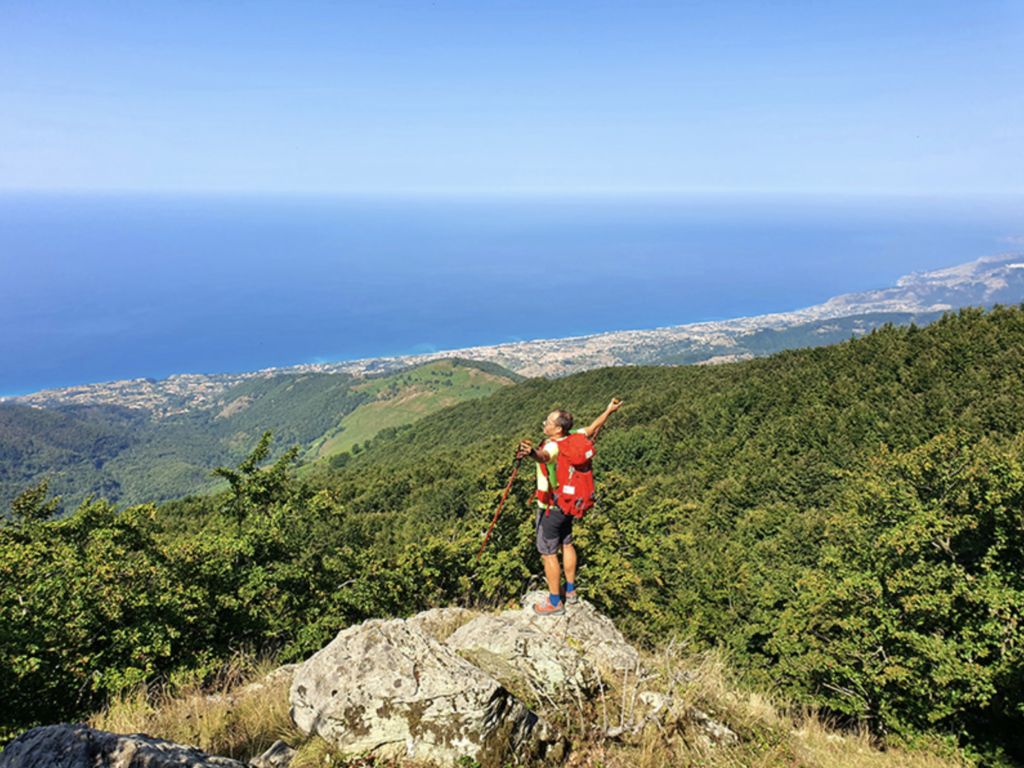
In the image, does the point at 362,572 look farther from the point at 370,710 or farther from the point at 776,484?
the point at 776,484

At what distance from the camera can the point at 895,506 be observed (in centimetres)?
1670

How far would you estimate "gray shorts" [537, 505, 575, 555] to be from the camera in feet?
26.9

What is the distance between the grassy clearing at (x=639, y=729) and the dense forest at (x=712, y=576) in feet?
13.8

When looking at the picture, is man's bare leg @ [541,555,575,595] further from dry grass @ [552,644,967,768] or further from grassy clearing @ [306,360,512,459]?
grassy clearing @ [306,360,512,459]

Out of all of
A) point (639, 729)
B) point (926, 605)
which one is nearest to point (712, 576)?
point (926, 605)

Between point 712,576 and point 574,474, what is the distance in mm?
20572

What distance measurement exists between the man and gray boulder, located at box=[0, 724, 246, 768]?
4.82 metres

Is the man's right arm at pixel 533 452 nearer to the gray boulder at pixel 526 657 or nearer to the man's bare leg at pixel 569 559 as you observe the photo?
the man's bare leg at pixel 569 559

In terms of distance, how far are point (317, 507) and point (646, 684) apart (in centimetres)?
1414

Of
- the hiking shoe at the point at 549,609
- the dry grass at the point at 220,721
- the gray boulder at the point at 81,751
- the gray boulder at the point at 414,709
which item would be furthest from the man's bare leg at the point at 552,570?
the gray boulder at the point at 81,751

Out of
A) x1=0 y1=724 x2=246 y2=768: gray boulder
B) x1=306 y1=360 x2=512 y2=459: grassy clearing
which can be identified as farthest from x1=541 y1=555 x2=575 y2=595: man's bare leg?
x1=306 y1=360 x2=512 y2=459: grassy clearing

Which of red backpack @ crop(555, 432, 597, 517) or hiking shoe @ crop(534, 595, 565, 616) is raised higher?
red backpack @ crop(555, 432, 597, 517)

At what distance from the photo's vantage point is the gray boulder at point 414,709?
5535 millimetres

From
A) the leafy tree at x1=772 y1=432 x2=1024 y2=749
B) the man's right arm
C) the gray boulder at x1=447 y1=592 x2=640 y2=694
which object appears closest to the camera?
the gray boulder at x1=447 y1=592 x2=640 y2=694
